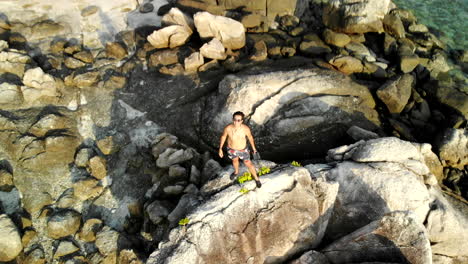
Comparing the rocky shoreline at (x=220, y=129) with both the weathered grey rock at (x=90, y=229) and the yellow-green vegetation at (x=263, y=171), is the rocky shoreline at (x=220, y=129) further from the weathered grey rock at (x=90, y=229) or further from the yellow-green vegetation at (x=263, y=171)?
the yellow-green vegetation at (x=263, y=171)

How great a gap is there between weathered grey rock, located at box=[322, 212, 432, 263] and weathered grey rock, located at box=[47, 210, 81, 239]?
1012cm

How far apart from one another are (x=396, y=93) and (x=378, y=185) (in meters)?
7.04

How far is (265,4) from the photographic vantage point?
24.3 meters

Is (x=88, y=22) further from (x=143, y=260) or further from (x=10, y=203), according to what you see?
(x=143, y=260)

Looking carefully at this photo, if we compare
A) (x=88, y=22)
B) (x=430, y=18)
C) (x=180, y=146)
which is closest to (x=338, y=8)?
(x=430, y=18)

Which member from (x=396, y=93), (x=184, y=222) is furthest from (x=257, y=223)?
(x=396, y=93)

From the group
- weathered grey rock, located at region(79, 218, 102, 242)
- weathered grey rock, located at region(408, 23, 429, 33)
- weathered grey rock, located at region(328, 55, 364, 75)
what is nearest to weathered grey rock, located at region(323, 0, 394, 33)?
weathered grey rock, located at region(408, 23, 429, 33)

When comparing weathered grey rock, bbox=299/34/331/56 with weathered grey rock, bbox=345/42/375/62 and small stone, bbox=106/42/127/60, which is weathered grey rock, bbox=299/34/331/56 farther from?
small stone, bbox=106/42/127/60

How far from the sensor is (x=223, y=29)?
68.6 feet

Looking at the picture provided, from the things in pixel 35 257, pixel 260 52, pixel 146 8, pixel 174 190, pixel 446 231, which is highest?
pixel 146 8

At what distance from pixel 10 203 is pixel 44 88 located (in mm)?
6898

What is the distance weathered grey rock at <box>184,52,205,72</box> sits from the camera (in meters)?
19.9

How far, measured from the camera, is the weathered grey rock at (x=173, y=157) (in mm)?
14977

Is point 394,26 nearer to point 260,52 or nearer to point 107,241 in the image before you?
point 260,52
